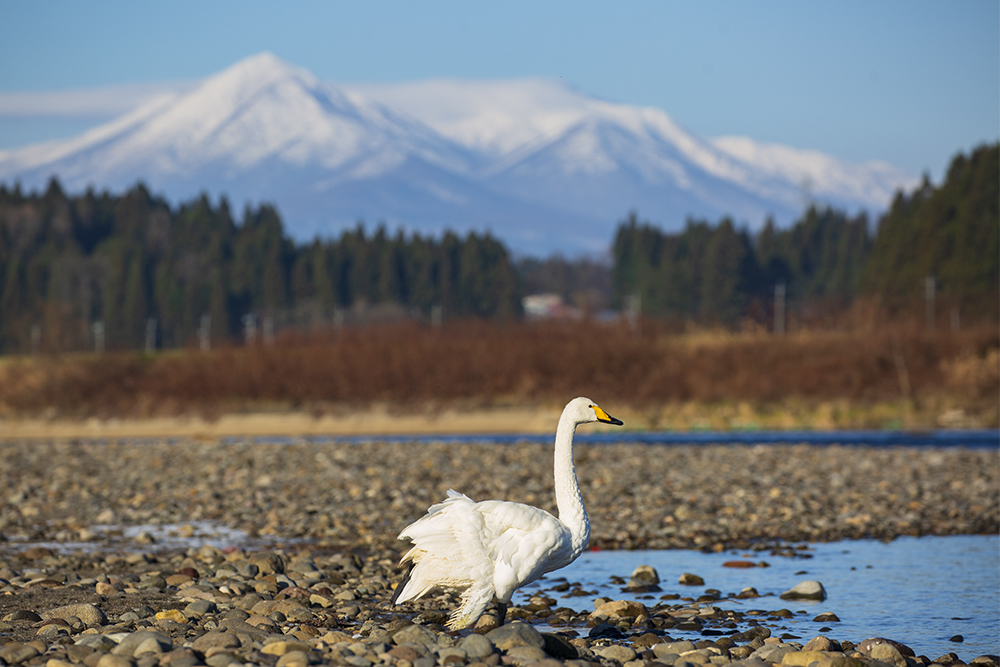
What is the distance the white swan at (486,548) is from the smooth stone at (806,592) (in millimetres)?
3077

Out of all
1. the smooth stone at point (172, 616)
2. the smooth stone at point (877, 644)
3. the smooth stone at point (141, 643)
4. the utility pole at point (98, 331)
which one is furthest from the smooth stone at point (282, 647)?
the utility pole at point (98, 331)

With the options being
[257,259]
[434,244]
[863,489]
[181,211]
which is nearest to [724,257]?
[434,244]

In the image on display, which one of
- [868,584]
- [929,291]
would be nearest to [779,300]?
[929,291]

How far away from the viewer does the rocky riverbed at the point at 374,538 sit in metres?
8.12

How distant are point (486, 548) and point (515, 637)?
803 mm

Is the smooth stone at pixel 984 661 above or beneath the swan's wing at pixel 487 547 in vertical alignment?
beneath

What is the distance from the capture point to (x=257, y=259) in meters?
110

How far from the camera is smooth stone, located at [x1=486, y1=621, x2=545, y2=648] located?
8008 millimetres

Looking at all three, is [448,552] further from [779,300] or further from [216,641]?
[779,300]

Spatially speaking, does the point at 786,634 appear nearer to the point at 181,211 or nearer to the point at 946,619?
→ the point at 946,619

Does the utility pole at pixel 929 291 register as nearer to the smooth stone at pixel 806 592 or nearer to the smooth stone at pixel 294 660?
the smooth stone at pixel 806 592

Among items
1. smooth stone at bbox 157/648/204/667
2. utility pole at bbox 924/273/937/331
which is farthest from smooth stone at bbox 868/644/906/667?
utility pole at bbox 924/273/937/331

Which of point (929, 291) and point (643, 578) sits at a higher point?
point (929, 291)

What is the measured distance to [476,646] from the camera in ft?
25.6
